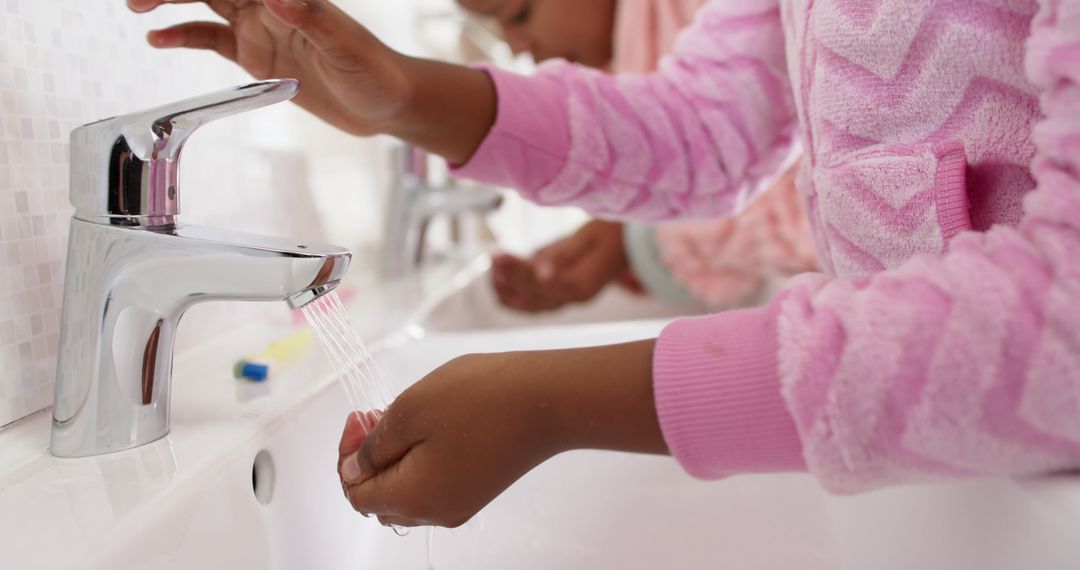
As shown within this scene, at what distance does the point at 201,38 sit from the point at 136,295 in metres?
0.14

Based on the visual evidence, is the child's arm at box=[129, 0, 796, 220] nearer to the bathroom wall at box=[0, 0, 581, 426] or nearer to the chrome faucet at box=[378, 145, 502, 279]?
the bathroom wall at box=[0, 0, 581, 426]

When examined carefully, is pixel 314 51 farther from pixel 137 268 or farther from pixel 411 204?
pixel 411 204

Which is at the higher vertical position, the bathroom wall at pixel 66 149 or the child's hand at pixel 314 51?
the child's hand at pixel 314 51

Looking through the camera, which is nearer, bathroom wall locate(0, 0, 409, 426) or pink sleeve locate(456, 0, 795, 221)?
bathroom wall locate(0, 0, 409, 426)

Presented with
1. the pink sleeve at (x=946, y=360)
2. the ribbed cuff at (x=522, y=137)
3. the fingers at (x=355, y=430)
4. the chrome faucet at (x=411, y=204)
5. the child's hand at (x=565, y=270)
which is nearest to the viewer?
the pink sleeve at (x=946, y=360)

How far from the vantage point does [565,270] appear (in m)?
1.21

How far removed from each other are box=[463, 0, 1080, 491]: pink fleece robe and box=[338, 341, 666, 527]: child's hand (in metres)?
0.01

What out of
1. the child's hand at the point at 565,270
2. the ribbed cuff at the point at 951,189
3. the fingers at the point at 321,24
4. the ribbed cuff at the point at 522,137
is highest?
the fingers at the point at 321,24

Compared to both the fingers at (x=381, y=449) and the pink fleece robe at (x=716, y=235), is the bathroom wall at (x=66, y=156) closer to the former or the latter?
the fingers at (x=381, y=449)

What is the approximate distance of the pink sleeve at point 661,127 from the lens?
20.4 inches

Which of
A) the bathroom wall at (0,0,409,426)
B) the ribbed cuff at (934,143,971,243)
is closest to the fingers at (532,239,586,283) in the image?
the bathroom wall at (0,0,409,426)

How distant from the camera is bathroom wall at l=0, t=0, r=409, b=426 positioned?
373 mm

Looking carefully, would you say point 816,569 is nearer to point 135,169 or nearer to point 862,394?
point 862,394

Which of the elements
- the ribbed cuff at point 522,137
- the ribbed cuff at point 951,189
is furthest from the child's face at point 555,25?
the ribbed cuff at point 951,189
